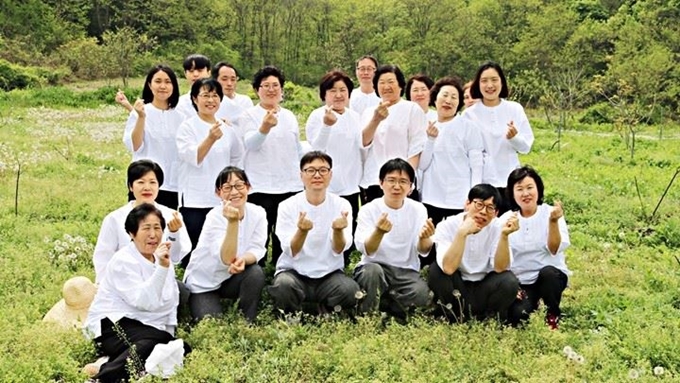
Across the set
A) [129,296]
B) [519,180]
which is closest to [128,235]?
[129,296]

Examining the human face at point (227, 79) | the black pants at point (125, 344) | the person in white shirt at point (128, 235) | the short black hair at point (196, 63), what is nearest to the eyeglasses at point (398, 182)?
the person in white shirt at point (128, 235)

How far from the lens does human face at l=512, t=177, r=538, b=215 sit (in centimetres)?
567

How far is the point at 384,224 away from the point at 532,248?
149 cm

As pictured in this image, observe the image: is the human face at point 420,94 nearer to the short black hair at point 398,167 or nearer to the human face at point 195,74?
the short black hair at point 398,167

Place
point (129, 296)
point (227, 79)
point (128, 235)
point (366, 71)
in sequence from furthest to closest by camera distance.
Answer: point (366, 71), point (227, 79), point (128, 235), point (129, 296)

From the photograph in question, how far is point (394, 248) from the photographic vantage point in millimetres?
5781

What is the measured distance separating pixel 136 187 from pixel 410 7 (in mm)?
56925

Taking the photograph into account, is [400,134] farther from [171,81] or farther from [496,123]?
[171,81]

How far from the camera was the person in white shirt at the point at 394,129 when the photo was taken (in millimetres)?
6484

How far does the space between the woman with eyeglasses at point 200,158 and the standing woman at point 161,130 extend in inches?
12.2

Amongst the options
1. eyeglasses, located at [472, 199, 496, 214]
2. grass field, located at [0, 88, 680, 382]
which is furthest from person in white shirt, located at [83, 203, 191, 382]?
eyeglasses, located at [472, 199, 496, 214]

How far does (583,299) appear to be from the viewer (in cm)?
622

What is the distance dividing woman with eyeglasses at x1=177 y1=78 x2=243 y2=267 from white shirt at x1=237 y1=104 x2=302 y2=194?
0.30 m

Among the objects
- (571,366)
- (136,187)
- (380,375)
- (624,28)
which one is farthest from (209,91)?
(624,28)
